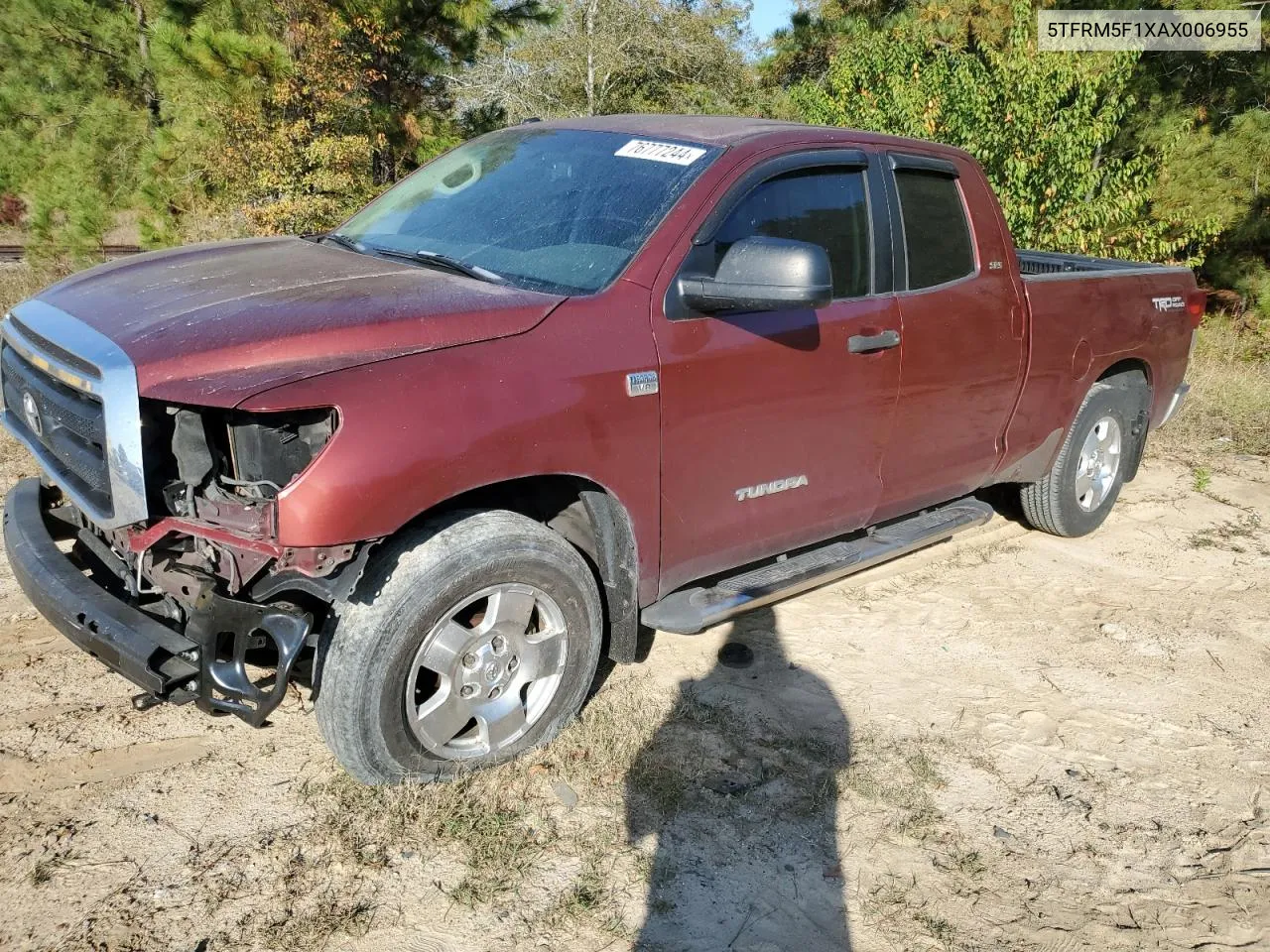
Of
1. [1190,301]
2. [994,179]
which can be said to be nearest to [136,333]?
[1190,301]


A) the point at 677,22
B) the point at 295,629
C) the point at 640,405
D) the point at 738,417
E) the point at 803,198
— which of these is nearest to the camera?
the point at 295,629

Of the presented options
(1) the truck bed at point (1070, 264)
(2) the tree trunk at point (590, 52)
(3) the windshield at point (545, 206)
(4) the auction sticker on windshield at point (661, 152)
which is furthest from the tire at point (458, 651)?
(2) the tree trunk at point (590, 52)

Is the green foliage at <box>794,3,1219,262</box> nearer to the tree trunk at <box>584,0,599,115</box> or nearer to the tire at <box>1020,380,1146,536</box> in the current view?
the tire at <box>1020,380,1146,536</box>

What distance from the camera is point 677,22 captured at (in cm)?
2362

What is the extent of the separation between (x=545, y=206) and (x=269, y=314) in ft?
4.05

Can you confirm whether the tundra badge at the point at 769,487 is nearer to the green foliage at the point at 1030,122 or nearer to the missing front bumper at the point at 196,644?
the missing front bumper at the point at 196,644

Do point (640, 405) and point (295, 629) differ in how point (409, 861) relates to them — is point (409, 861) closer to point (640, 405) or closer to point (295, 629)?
point (295, 629)

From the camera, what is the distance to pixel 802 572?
13.3 ft

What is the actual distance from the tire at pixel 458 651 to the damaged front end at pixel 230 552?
0.15m

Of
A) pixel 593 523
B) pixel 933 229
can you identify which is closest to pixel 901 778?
pixel 593 523

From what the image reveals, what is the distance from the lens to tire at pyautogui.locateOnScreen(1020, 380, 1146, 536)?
554 centimetres

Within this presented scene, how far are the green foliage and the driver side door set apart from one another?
5.99m

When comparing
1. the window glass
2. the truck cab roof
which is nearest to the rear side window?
the truck cab roof

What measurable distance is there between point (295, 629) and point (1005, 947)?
Answer: 2102 millimetres
